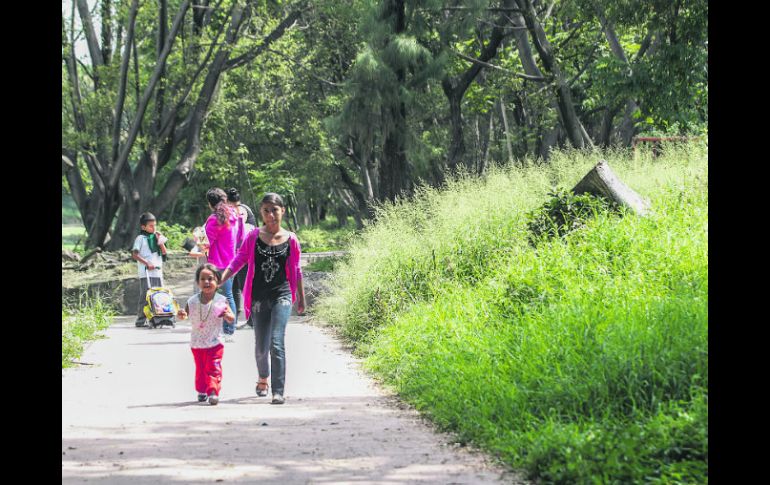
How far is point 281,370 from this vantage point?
28.7 ft

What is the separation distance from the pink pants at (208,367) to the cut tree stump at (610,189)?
18.6ft

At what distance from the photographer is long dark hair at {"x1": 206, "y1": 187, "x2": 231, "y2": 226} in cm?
1255

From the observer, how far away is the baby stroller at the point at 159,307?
15.0m

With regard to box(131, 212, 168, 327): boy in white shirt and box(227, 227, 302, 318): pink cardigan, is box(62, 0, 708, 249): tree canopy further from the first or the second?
box(227, 227, 302, 318): pink cardigan

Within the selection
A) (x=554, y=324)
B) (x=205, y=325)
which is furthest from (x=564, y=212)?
(x=205, y=325)

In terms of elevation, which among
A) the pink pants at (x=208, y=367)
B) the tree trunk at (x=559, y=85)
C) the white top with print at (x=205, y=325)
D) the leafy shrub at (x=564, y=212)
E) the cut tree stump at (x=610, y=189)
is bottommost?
the pink pants at (x=208, y=367)

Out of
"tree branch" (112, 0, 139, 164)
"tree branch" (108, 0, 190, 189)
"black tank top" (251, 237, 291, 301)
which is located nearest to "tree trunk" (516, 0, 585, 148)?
"tree branch" (108, 0, 190, 189)

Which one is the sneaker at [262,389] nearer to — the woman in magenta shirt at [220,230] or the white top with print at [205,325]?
the white top with print at [205,325]

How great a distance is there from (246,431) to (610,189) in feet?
21.5

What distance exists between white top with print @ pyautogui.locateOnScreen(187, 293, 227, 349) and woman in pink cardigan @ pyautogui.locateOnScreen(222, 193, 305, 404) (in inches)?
12.4

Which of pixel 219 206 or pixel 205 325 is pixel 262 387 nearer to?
pixel 205 325

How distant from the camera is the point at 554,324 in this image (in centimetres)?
814

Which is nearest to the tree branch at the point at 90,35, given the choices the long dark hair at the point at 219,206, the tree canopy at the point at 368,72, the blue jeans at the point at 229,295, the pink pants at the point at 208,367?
the tree canopy at the point at 368,72

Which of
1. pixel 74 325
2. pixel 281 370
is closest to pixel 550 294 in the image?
pixel 281 370
